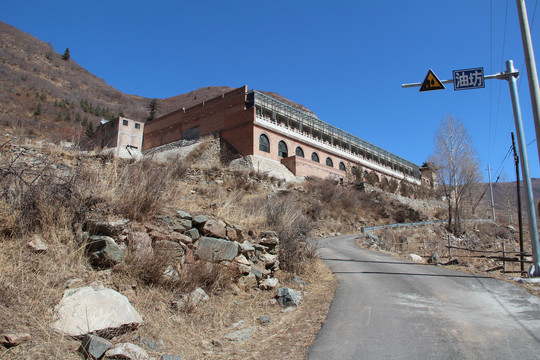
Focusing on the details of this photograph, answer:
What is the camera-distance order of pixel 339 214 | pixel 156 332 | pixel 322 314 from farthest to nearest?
pixel 339 214 → pixel 322 314 → pixel 156 332

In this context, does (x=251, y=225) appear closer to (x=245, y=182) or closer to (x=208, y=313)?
(x=208, y=313)

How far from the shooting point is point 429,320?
18.2ft

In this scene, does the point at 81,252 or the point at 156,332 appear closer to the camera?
the point at 156,332

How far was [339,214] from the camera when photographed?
29.9 m

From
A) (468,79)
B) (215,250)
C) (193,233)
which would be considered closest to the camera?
(193,233)

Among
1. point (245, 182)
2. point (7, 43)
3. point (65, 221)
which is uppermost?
point (7, 43)

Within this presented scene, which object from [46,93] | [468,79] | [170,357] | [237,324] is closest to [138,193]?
[237,324]

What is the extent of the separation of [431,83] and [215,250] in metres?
7.87

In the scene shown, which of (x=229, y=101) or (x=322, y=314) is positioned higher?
(x=229, y=101)

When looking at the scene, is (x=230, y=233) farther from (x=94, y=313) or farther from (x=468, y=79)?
(x=468, y=79)

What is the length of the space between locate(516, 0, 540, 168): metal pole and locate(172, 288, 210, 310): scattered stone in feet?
27.2

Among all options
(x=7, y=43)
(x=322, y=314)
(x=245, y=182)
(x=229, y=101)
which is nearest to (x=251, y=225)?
(x=322, y=314)

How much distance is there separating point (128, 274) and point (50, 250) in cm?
110

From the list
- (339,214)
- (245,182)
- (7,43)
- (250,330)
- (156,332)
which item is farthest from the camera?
(7,43)
